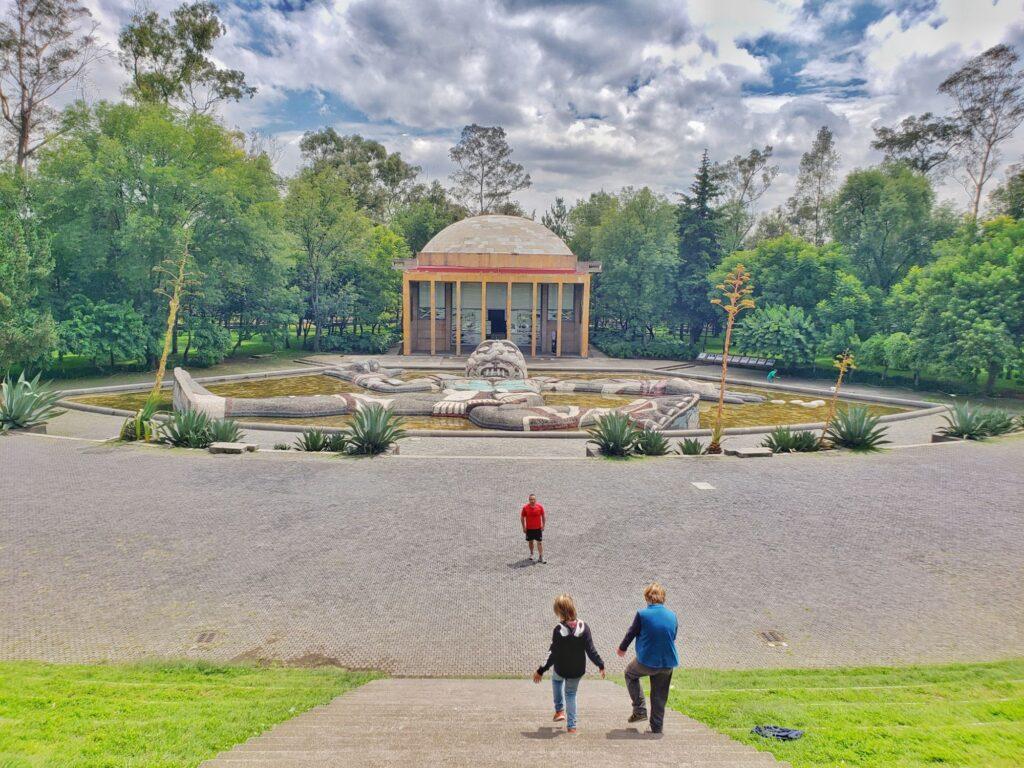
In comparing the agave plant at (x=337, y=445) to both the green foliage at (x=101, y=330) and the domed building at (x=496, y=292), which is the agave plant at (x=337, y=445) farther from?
the domed building at (x=496, y=292)

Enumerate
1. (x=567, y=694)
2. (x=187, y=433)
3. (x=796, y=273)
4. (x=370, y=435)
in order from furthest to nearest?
(x=796, y=273) < (x=187, y=433) < (x=370, y=435) < (x=567, y=694)

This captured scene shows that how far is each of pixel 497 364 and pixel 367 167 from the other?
4597 centimetres

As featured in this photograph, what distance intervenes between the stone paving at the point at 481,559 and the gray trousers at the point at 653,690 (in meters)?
1.62

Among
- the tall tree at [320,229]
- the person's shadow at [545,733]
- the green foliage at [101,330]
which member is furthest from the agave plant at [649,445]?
the tall tree at [320,229]

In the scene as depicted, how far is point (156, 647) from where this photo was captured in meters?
6.90

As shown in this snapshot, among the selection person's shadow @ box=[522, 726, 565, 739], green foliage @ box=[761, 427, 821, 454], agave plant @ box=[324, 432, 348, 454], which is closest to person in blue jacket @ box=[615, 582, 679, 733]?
person's shadow @ box=[522, 726, 565, 739]

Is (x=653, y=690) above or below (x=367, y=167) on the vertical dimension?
below

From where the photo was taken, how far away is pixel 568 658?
518 centimetres

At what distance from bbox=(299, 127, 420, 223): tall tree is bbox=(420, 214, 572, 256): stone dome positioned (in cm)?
2063

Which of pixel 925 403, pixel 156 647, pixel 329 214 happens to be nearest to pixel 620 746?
pixel 156 647

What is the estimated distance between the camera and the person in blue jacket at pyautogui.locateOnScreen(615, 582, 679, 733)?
516cm

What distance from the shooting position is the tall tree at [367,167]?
213ft

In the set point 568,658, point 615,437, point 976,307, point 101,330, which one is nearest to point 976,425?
point 615,437

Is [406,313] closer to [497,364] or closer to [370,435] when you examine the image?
[497,364]
